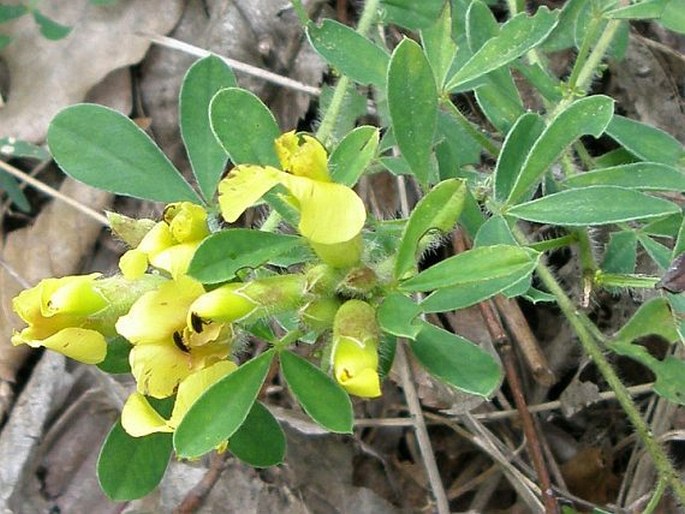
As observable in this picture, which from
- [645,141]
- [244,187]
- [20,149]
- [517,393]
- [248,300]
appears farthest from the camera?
[20,149]

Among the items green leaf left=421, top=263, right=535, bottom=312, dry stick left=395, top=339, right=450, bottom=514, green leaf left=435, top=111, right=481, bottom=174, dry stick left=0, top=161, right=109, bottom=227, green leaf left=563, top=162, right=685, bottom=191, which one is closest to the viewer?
green leaf left=421, top=263, right=535, bottom=312

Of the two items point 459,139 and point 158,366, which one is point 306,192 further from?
point 459,139

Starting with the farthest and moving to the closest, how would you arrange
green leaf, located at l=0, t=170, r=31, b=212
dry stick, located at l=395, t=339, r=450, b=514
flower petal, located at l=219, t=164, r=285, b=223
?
1. green leaf, located at l=0, t=170, r=31, b=212
2. dry stick, located at l=395, t=339, r=450, b=514
3. flower petal, located at l=219, t=164, r=285, b=223

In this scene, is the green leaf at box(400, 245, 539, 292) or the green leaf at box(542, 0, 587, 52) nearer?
the green leaf at box(400, 245, 539, 292)

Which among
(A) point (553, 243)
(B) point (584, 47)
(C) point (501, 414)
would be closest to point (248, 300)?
(A) point (553, 243)

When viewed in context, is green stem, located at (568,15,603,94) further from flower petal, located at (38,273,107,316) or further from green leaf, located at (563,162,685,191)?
flower petal, located at (38,273,107,316)

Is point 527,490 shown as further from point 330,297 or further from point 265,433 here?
point 330,297

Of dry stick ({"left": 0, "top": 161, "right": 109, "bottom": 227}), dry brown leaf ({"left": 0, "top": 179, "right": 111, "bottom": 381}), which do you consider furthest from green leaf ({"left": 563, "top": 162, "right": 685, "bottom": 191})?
dry brown leaf ({"left": 0, "top": 179, "right": 111, "bottom": 381})
